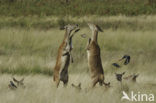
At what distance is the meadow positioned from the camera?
5270mm

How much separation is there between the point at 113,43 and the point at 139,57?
8.23 ft

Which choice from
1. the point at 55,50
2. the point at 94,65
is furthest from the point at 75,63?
the point at 94,65

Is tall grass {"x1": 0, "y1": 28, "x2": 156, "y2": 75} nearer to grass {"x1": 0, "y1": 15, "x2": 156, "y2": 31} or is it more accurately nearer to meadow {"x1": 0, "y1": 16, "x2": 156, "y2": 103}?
meadow {"x1": 0, "y1": 16, "x2": 156, "y2": 103}

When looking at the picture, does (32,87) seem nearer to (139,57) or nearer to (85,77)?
(85,77)

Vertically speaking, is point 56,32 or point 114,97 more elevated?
point 114,97

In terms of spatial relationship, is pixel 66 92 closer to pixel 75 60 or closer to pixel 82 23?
pixel 75 60

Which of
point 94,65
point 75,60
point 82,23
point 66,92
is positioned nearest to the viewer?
point 66,92

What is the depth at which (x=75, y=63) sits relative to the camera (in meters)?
9.93

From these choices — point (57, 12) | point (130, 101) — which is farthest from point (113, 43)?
point (57, 12)

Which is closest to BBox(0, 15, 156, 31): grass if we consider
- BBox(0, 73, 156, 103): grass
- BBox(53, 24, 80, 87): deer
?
BBox(0, 73, 156, 103): grass

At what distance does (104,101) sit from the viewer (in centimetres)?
496

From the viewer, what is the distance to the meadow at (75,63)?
5.27 meters

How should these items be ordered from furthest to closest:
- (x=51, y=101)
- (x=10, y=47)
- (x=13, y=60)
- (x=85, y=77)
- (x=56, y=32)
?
(x=56, y=32) → (x=10, y=47) → (x=13, y=60) → (x=85, y=77) → (x=51, y=101)

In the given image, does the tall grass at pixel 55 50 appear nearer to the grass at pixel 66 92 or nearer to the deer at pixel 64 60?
the grass at pixel 66 92
